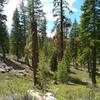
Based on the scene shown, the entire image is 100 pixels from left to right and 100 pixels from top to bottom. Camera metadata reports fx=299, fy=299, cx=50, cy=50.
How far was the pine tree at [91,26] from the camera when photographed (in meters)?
34.5

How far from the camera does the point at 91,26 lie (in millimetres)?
35000

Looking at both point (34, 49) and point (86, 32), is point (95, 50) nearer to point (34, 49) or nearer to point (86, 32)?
point (86, 32)

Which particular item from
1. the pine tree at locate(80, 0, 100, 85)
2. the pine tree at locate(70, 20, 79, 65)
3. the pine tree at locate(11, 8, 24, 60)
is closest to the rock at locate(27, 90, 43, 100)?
the pine tree at locate(80, 0, 100, 85)

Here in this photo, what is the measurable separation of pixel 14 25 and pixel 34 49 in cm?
3636

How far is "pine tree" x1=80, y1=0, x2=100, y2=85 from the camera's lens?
34469mm

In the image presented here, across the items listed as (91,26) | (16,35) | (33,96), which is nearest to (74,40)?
(16,35)

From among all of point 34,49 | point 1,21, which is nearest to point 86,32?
point 34,49

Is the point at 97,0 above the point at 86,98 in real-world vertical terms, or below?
above

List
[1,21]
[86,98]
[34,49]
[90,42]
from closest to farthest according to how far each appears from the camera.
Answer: [86,98]
[34,49]
[90,42]
[1,21]

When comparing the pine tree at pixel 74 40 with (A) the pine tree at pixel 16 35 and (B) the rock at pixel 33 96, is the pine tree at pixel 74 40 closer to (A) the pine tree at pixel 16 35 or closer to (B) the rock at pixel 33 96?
(A) the pine tree at pixel 16 35

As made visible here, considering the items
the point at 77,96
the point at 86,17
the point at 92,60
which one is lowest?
the point at 92,60

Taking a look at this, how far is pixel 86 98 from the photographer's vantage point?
10.5 meters

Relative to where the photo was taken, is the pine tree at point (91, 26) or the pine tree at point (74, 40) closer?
the pine tree at point (91, 26)

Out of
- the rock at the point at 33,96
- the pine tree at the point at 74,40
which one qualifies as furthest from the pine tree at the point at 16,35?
the rock at the point at 33,96
